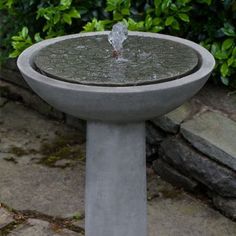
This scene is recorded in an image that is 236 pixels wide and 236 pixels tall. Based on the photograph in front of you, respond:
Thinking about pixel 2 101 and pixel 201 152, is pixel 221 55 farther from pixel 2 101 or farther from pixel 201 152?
pixel 2 101

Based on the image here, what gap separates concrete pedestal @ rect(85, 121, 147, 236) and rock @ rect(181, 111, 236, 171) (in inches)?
29.0

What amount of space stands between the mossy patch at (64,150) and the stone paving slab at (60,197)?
0.03 m

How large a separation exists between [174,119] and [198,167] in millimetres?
288

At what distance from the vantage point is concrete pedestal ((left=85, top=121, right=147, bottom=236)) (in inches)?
106

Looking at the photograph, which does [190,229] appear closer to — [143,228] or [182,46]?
[143,228]

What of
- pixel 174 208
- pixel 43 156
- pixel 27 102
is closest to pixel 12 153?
pixel 43 156

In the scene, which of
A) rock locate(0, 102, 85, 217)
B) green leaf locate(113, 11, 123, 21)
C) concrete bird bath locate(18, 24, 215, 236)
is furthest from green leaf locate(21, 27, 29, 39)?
concrete bird bath locate(18, 24, 215, 236)

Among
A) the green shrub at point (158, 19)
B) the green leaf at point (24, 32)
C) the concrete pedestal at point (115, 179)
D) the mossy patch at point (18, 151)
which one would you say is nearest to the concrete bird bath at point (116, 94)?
the concrete pedestal at point (115, 179)

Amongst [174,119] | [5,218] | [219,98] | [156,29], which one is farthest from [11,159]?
[219,98]

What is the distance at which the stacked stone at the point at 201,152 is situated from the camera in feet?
11.6

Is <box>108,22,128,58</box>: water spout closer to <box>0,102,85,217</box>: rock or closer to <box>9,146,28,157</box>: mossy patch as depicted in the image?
<box>0,102,85,217</box>: rock

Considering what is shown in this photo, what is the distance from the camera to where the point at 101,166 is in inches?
109

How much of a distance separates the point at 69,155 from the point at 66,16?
2.67 ft

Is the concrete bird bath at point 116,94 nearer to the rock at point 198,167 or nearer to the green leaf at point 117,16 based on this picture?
the rock at point 198,167
